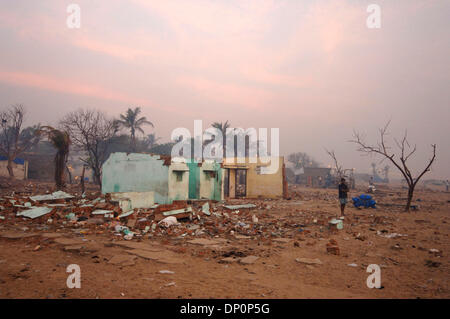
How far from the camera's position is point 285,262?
5.54 meters

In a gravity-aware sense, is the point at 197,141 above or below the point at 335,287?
above

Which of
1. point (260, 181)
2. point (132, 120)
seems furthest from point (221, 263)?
point (132, 120)

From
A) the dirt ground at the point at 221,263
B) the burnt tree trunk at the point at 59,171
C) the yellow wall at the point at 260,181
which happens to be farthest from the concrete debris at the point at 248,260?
the yellow wall at the point at 260,181

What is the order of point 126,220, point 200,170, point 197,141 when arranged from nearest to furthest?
point 126,220
point 200,170
point 197,141

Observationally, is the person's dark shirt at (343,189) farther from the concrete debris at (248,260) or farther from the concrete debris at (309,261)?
the concrete debris at (248,260)

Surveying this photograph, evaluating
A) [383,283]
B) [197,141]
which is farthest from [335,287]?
[197,141]

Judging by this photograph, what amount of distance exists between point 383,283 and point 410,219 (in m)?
8.22

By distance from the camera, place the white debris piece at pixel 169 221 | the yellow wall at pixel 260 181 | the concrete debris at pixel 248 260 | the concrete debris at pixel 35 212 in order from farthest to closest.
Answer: the yellow wall at pixel 260 181, the concrete debris at pixel 35 212, the white debris piece at pixel 169 221, the concrete debris at pixel 248 260

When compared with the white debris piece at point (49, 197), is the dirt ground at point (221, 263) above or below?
below

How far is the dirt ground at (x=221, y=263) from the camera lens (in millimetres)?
3869

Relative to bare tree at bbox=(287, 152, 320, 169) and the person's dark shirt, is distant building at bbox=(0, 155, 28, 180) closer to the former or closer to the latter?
the person's dark shirt

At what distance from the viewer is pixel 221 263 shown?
5.41 metres

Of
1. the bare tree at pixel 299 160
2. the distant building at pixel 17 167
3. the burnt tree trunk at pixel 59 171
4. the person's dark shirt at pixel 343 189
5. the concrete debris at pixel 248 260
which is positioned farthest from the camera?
the bare tree at pixel 299 160
